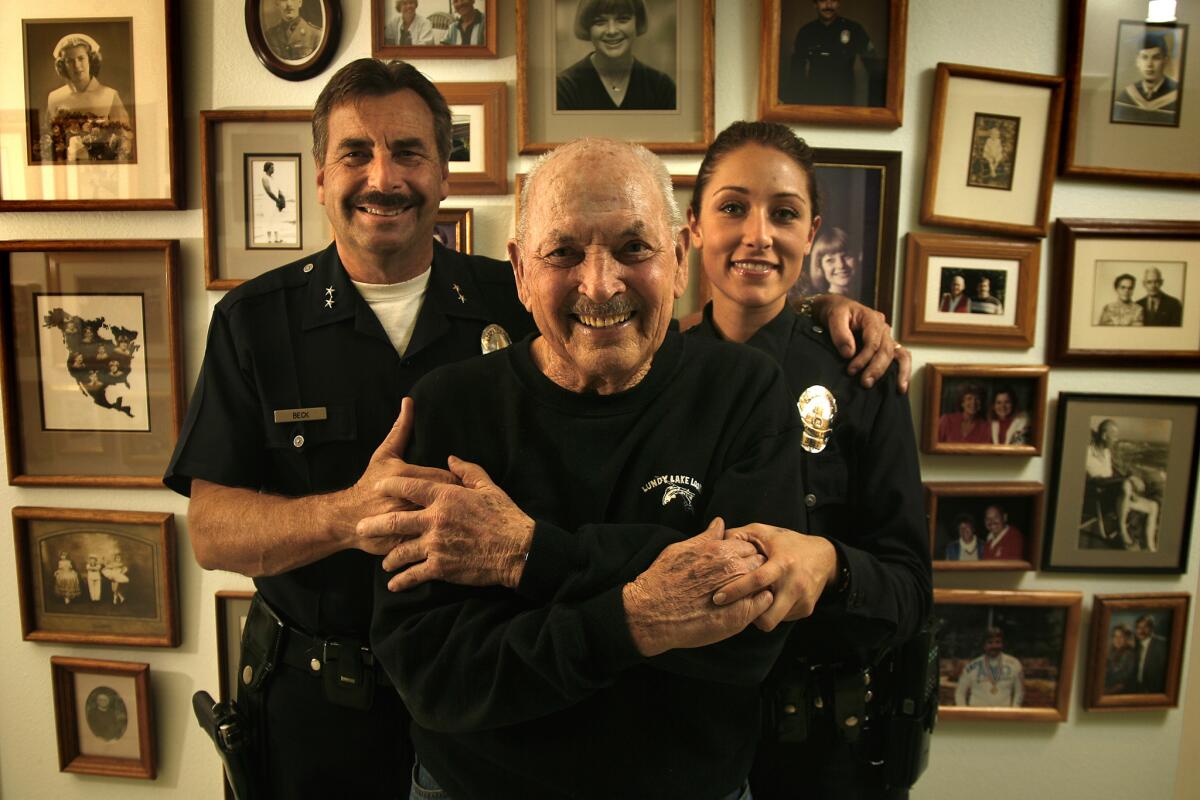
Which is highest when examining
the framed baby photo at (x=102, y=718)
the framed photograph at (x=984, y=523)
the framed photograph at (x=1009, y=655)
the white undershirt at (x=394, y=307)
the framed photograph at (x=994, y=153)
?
the framed photograph at (x=994, y=153)

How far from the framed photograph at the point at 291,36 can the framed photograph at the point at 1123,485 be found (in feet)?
8.57

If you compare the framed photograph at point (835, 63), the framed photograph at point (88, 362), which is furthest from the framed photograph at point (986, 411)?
the framed photograph at point (88, 362)

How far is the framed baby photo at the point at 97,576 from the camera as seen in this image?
2.30 metres

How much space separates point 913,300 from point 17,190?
292cm

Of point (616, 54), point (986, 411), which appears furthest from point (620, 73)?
point (986, 411)

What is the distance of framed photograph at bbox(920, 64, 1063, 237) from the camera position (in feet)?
7.01

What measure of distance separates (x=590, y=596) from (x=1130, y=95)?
2.42 meters

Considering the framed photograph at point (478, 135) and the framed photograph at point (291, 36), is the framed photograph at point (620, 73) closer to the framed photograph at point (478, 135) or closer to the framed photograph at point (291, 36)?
the framed photograph at point (478, 135)

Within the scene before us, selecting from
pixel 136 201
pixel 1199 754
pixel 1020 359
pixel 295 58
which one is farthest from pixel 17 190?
pixel 1199 754

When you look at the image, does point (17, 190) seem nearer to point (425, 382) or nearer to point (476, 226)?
point (476, 226)

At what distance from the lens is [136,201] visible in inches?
86.4

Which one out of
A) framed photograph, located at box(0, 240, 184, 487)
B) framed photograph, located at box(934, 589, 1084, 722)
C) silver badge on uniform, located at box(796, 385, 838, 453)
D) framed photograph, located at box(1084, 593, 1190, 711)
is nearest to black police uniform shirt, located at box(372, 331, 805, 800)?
silver badge on uniform, located at box(796, 385, 838, 453)

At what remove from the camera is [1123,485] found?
90.5 inches

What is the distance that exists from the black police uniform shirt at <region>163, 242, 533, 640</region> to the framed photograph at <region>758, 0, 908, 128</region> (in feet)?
4.01
